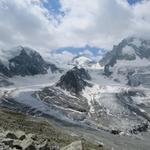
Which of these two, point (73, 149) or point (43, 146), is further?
point (43, 146)

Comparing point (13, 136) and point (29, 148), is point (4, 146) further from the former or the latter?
point (13, 136)

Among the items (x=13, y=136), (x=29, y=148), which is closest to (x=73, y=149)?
(x=29, y=148)

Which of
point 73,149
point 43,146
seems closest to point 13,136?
point 43,146

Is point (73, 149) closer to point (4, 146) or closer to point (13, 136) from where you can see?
point (4, 146)

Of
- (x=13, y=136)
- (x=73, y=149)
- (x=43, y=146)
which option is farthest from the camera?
(x=13, y=136)

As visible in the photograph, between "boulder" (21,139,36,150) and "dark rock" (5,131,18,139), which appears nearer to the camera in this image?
"boulder" (21,139,36,150)

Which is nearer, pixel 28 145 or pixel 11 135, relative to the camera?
pixel 28 145

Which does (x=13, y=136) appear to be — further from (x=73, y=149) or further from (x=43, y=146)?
(x=73, y=149)

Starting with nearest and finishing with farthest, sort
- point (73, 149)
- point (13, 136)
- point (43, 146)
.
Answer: point (73, 149) < point (43, 146) < point (13, 136)

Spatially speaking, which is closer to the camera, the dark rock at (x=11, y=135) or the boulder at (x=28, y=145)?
the boulder at (x=28, y=145)
